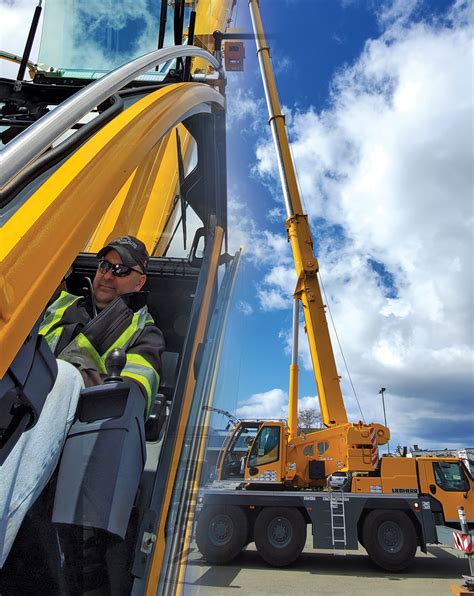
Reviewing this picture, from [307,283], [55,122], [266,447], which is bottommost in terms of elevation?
[55,122]

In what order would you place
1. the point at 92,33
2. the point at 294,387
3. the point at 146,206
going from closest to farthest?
the point at 92,33
the point at 146,206
the point at 294,387

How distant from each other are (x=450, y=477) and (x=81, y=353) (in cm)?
768

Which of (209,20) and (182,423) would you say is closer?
(182,423)

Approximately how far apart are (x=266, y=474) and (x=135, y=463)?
7.42 metres

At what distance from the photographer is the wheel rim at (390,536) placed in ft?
24.2

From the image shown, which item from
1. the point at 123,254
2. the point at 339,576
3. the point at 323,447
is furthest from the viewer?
the point at 323,447

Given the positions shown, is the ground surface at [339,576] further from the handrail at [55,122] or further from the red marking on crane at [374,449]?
the handrail at [55,122]

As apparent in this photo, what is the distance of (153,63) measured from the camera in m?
1.45

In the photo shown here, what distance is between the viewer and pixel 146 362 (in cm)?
168

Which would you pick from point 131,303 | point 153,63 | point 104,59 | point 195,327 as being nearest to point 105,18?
point 104,59

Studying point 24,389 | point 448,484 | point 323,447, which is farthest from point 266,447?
point 24,389

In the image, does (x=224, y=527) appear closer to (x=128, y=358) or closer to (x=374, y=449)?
(x=374, y=449)

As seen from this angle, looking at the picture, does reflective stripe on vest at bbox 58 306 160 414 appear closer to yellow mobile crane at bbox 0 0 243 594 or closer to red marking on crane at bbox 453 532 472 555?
yellow mobile crane at bbox 0 0 243 594

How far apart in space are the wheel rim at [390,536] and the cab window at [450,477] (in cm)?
98
